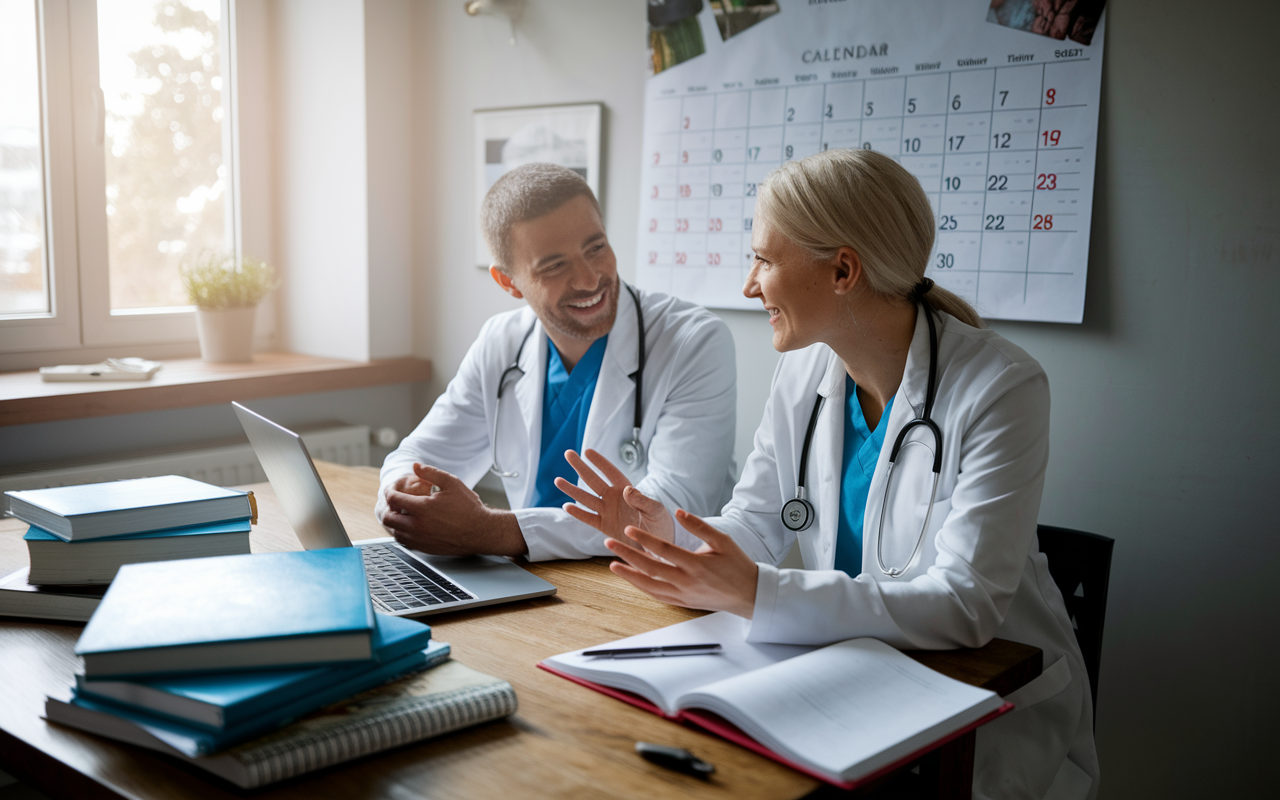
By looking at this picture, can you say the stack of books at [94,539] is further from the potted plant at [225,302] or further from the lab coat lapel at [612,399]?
the potted plant at [225,302]

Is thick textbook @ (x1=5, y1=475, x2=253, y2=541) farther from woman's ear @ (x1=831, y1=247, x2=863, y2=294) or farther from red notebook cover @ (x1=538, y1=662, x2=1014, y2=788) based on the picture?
woman's ear @ (x1=831, y1=247, x2=863, y2=294)

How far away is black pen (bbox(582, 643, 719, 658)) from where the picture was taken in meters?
1.06

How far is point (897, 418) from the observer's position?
1407 mm

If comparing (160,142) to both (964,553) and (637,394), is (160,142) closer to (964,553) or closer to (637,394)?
(637,394)

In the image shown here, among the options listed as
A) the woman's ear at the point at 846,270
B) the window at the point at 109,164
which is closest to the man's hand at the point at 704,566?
the woman's ear at the point at 846,270

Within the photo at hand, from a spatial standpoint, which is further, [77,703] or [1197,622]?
[1197,622]

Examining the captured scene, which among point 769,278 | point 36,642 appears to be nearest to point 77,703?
point 36,642

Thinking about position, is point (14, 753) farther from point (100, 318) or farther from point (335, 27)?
point (335, 27)

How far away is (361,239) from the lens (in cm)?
299

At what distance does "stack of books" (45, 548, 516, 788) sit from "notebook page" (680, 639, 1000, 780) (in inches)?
9.5

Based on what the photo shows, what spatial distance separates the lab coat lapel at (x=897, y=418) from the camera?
4.59 feet

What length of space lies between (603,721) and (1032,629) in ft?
2.46

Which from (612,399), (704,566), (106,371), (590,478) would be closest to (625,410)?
(612,399)

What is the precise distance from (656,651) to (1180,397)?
1.22 metres
